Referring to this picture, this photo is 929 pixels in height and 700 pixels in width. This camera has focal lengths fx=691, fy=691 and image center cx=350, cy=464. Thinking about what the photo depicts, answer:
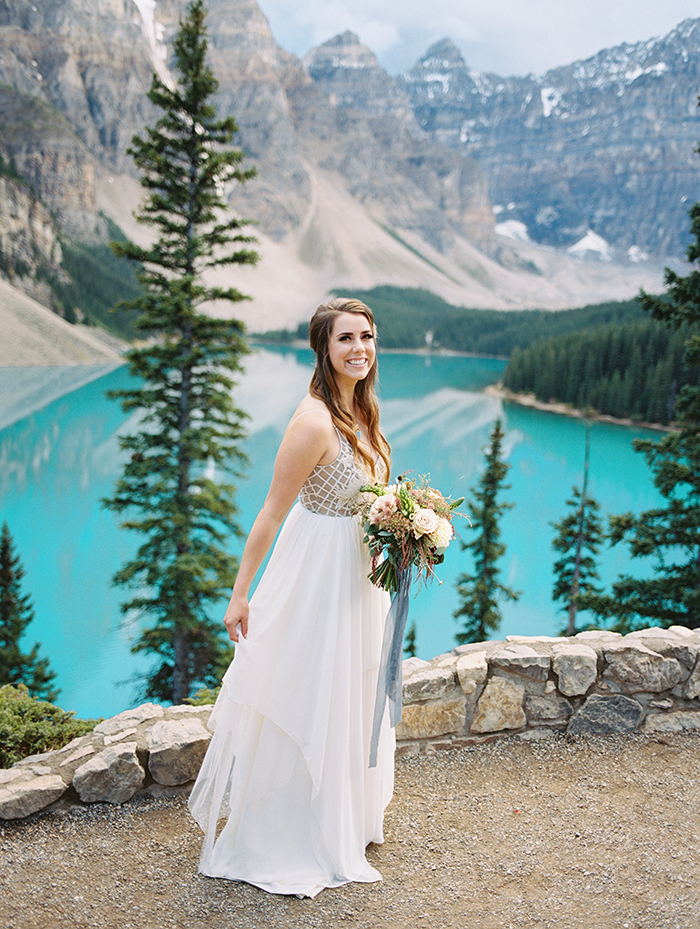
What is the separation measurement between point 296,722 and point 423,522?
3.63ft

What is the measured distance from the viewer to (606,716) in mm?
4719

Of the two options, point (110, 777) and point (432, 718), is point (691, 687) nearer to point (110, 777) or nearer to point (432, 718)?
point (432, 718)

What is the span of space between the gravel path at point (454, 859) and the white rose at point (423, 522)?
5.69 ft

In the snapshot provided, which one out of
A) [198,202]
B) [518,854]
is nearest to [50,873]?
[518,854]

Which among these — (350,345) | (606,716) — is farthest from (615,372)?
(350,345)

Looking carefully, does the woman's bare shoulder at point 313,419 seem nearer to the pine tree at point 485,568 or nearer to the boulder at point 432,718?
the boulder at point 432,718

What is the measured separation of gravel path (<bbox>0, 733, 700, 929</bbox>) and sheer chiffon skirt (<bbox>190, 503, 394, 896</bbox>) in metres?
0.15

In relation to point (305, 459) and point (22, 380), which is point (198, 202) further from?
point (22, 380)

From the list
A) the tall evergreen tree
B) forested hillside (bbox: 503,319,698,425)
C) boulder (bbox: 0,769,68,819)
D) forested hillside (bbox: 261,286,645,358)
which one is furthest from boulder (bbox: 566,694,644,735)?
forested hillside (bbox: 261,286,645,358)

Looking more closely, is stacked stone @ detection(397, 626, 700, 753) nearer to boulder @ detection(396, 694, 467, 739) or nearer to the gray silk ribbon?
boulder @ detection(396, 694, 467, 739)

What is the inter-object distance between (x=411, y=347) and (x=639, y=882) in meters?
141

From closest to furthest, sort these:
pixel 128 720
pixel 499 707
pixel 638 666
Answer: pixel 128 720, pixel 499 707, pixel 638 666

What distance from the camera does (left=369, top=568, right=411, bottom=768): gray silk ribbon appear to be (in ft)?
11.0

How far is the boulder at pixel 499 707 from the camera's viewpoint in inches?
180
